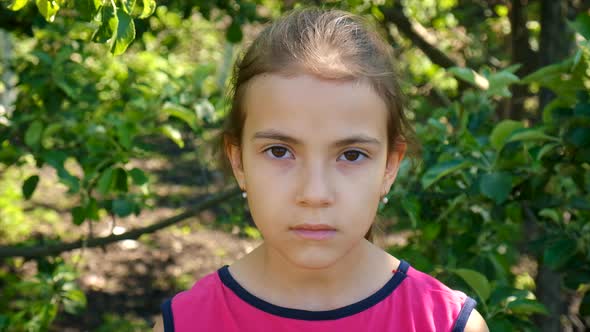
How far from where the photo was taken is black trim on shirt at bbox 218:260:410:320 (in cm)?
163

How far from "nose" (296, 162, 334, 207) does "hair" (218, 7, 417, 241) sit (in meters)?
0.17

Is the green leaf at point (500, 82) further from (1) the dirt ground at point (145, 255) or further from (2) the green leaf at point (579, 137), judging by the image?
(1) the dirt ground at point (145, 255)

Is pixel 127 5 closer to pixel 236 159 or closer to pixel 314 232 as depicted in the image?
pixel 236 159

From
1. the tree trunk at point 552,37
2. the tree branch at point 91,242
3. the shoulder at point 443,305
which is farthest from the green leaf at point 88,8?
the tree trunk at point 552,37

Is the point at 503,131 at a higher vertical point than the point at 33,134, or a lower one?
higher

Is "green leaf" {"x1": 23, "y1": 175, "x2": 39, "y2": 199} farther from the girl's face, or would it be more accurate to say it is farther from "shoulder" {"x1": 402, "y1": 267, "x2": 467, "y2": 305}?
"shoulder" {"x1": 402, "y1": 267, "x2": 467, "y2": 305}

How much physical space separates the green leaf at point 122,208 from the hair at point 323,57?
1051mm

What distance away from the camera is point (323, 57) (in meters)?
1.55

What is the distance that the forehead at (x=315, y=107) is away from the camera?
1.50 m

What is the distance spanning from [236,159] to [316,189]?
0.34 metres

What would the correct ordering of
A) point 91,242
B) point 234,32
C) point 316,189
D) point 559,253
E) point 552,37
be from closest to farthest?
point 316,189 → point 559,253 → point 91,242 → point 234,32 → point 552,37

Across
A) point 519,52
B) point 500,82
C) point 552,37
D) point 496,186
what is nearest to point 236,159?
point 496,186

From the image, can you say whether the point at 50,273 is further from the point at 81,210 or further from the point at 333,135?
the point at 333,135

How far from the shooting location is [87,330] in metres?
3.79
